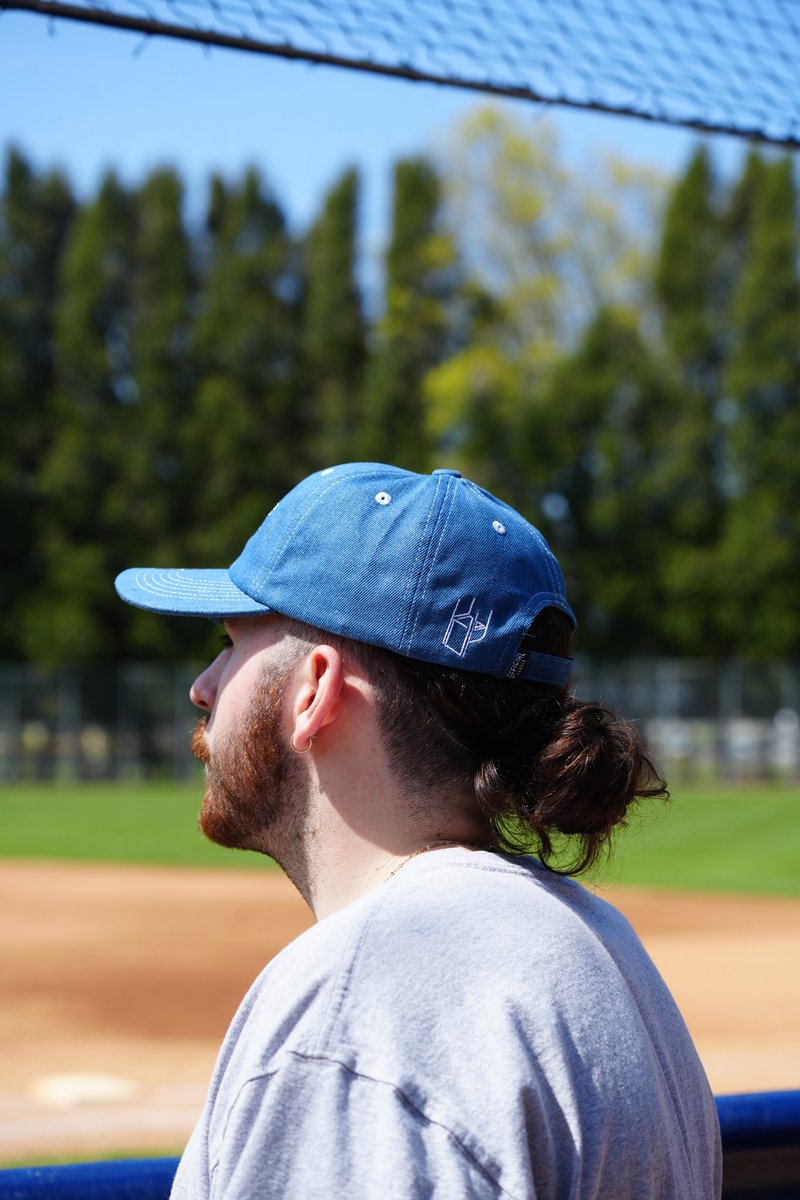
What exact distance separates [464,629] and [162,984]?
8.57 m

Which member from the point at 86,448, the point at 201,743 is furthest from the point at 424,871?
the point at 86,448

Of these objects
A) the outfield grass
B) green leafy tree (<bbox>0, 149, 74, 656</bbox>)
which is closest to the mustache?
the outfield grass

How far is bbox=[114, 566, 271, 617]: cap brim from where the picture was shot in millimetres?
1707

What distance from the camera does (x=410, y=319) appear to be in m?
37.2

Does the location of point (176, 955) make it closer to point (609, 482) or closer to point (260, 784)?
point (260, 784)

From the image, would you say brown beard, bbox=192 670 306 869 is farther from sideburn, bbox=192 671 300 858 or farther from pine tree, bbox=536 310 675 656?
pine tree, bbox=536 310 675 656

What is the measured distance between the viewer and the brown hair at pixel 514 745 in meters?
1.59

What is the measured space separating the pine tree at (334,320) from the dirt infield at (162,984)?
22.7 m

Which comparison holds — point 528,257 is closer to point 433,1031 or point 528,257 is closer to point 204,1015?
point 204,1015

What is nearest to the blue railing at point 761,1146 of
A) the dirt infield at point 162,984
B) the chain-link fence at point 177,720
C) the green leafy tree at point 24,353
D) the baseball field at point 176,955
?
the baseball field at point 176,955

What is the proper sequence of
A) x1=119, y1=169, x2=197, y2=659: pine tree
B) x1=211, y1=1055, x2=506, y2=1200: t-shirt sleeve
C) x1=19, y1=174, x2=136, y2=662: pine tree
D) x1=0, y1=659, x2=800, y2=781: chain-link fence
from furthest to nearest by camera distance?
x1=119, y1=169, x2=197, y2=659: pine tree < x1=19, y1=174, x2=136, y2=662: pine tree < x1=0, y1=659, x2=800, y2=781: chain-link fence < x1=211, y1=1055, x2=506, y2=1200: t-shirt sleeve

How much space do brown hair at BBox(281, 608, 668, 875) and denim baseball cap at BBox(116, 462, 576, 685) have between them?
3 centimetres

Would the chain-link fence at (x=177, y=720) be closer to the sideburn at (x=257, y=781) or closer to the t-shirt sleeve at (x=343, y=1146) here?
the sideburn at (x=257, y=781)

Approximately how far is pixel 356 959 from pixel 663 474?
33657 millimetres
